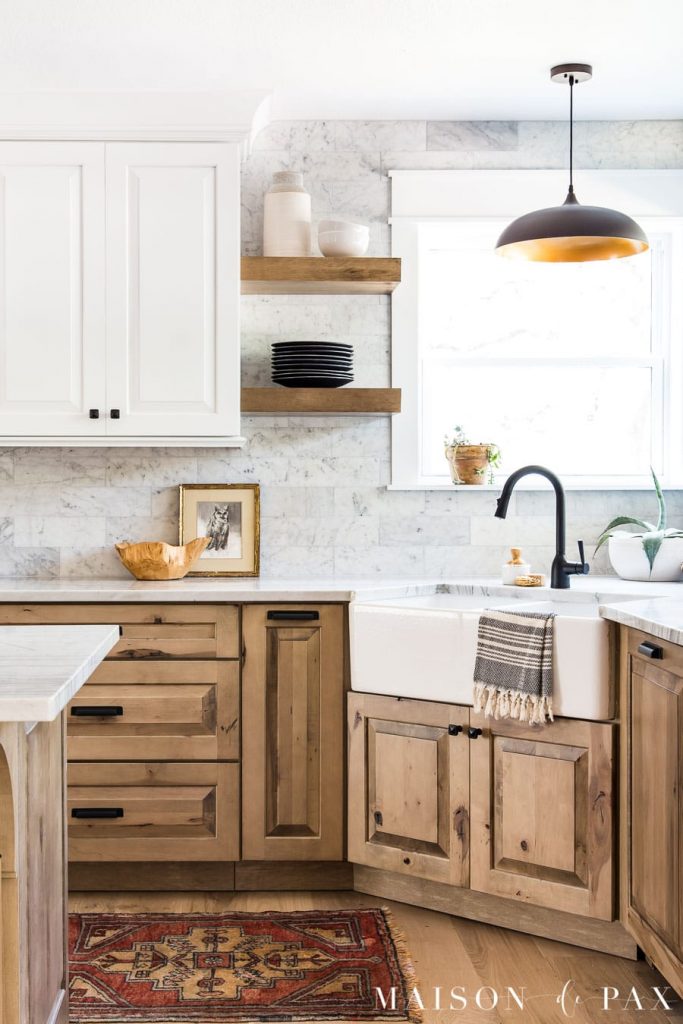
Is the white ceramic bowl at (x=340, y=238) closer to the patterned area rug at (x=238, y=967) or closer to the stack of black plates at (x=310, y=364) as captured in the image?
the stack of black plates at (x=310, y=364)

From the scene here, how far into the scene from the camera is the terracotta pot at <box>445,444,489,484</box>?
3.62m

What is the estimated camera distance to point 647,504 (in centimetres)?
373

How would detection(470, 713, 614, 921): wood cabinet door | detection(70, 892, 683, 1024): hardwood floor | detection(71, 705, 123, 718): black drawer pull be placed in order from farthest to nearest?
detection(71, 705, 123, 718): black drawer pull
detection(470, 713, 614, 921): wood cabinet door
detection(70, 892, 683, 1024): hardwood floor

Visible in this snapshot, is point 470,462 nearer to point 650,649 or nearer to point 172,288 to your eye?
point 172,288

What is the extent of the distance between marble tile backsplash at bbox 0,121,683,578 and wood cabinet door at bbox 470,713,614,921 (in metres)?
1.06

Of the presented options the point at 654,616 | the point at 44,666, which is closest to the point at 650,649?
the point at 654,616

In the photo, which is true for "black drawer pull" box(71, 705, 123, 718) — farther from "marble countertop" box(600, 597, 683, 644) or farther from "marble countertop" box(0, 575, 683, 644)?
"marble countertop" box(600, 597, 683, 644)

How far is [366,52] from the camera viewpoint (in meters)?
3.10

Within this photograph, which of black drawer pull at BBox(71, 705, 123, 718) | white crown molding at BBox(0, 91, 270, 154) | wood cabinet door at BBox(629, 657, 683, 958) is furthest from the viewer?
white crown molding at BBox(0, 91, 270, 154)

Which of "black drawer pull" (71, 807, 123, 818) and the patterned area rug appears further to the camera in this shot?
"black drawer pull" (71, 807, 123, 818)

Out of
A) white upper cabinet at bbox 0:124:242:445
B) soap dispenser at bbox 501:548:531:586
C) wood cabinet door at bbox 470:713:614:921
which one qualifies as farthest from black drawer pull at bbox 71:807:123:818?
soap dispenser at bbox 501:548:531:586

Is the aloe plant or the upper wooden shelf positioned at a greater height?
the upper wooden shelf

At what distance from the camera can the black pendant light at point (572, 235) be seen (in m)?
2.69

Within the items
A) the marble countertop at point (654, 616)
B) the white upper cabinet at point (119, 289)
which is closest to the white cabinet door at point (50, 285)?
the white upper cabinet at point (119, 289)
